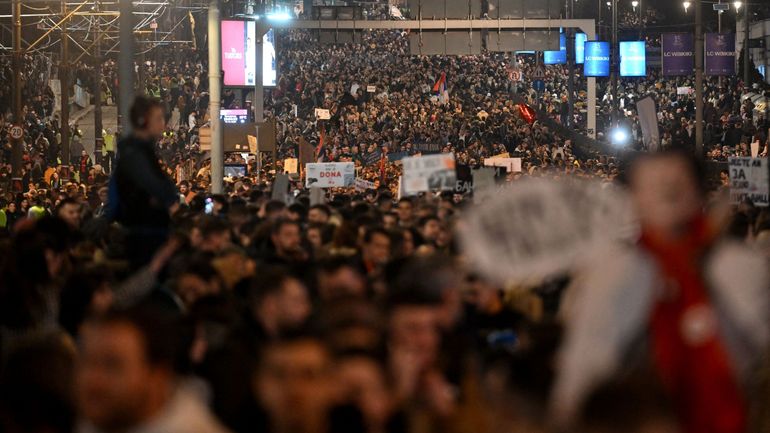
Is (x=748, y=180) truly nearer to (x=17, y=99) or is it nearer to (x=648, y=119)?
(x=648, y=119)

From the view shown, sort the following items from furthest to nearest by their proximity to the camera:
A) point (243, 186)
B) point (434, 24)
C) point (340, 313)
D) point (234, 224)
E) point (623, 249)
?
point (434, 24) → point (243, 186) → point (234, 224) → point (340, 313) → point (623, 249)

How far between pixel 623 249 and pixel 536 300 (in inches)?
143

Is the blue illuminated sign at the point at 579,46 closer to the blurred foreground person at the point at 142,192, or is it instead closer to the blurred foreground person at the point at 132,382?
the blurred foreground person at the point at 142,192

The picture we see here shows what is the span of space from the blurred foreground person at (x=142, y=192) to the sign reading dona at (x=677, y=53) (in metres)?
45.9

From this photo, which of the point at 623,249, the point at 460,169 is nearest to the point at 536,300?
the point at 623,249

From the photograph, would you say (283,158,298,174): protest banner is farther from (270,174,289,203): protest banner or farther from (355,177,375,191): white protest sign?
(270,174,289,203): protest banner

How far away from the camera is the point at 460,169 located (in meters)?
24.0

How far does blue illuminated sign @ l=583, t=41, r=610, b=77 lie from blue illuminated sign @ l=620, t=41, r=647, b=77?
9.50ft

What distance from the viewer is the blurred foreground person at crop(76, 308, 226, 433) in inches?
173

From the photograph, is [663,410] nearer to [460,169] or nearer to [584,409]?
[584,409]

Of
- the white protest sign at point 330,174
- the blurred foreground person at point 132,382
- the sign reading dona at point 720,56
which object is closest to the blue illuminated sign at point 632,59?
the sign reading dona at point 720,56

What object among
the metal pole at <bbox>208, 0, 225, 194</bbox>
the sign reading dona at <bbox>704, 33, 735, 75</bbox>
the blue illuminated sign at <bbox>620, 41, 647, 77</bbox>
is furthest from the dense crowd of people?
the blue illuminated sign at <bbox>620, 41, 647, 77</bbox>

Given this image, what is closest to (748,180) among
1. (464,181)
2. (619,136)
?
(464,181)

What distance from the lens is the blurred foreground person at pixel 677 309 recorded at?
476 centimetres
